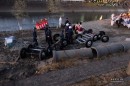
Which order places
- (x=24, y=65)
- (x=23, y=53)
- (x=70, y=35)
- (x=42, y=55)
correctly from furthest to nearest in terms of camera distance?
(x=70, y=35) < (x=23, y=53) < (x=42, y=55) < (x=24, y=65)

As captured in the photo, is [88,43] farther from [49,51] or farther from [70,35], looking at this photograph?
[49,51]

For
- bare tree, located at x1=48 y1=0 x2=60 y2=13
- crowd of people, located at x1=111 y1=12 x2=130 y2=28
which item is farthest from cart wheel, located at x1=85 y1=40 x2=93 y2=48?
bare tree, located at x1=48 y1=0 x2=60 y2=13

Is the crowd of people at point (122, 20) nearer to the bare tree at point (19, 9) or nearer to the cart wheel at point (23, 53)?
the cart wheel at point (23, 53)

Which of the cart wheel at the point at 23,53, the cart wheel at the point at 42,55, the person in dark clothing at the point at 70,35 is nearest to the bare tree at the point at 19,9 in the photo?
the person in dark clothing at the point at 70,35

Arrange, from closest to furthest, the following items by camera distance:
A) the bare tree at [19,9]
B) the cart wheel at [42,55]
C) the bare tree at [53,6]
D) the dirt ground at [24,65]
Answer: the dirt ground at [24,65]
the cart wheel at [42,55]
the bare tree at [19,9]
the bare tree at [53,6]

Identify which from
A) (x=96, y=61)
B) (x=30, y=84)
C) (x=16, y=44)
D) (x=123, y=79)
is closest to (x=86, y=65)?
(x=96, y=61)

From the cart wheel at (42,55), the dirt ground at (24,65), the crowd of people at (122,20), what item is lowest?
the dirt ground at (24,65)

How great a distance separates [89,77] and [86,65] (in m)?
2.09

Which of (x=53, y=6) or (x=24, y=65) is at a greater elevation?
(x=53, y=6)

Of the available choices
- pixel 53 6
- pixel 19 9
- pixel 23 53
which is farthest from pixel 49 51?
pixel 53 6

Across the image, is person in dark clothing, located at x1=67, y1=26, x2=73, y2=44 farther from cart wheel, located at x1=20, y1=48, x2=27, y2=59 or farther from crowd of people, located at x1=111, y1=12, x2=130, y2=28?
crowd of people, located at x1=111, y1=12, x2=130, y2=28

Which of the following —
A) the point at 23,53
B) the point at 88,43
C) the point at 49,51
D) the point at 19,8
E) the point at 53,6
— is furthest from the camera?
the point at 53,6

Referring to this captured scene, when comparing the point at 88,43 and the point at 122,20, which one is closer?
the point at 88,43

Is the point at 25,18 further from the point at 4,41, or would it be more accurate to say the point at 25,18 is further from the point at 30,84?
the point at 30,84
